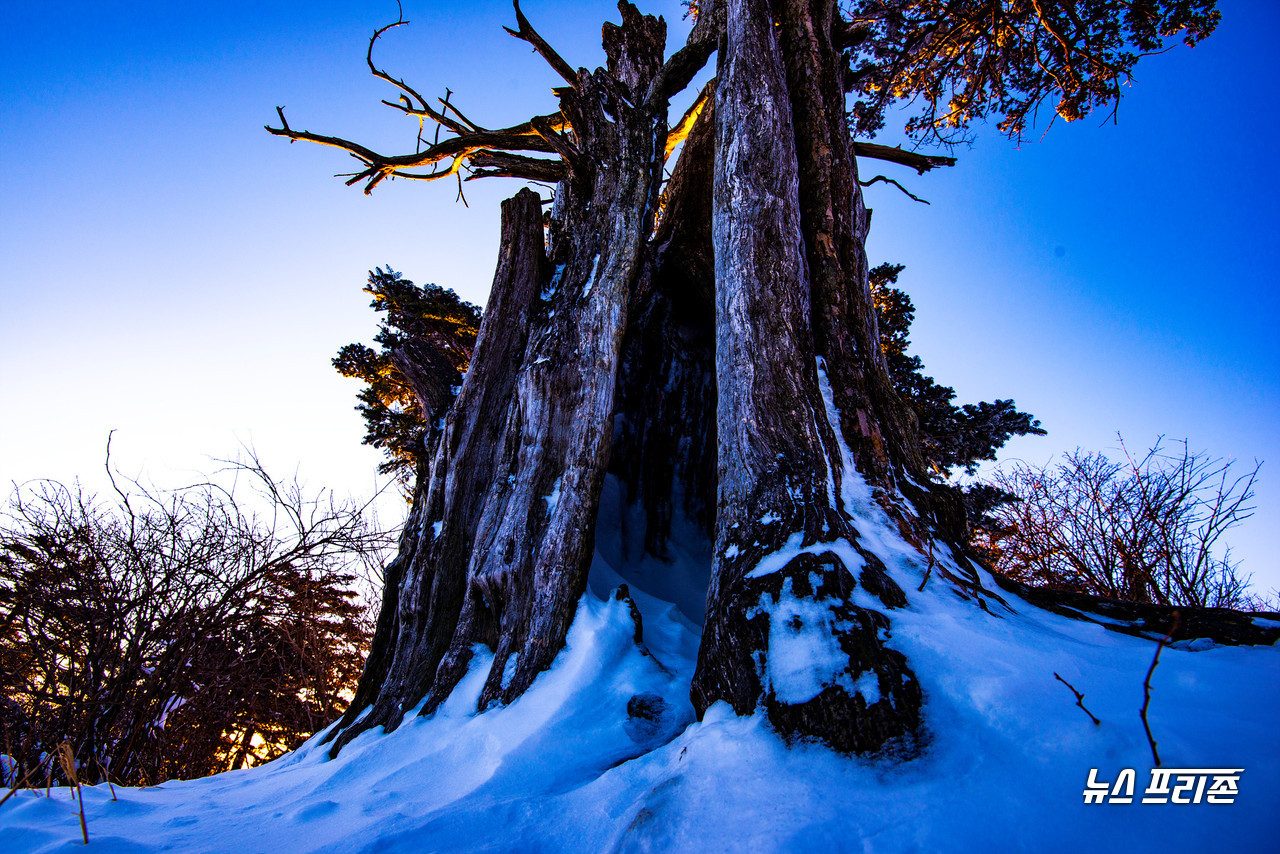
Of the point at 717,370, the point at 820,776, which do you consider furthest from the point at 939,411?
the point at 820,776

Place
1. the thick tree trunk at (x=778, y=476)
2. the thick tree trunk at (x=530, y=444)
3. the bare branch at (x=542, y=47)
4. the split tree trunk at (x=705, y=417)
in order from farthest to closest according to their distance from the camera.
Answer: the bare branch at (x=542, y=47), the thick tree trunk at (x=530, y=444), the split tree trunk at (x=705, y=417), the thick tree trunk at (x=778, y=476)

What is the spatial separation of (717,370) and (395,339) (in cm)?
444

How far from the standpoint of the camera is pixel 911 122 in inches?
211

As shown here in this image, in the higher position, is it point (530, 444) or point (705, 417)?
point (705, 417)

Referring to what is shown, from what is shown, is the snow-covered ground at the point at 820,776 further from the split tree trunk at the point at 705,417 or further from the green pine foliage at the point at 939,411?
the green pine foliage at the point at 939,411

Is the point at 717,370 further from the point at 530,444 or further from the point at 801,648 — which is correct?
the point at 801,648

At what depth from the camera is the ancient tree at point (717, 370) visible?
1852mm

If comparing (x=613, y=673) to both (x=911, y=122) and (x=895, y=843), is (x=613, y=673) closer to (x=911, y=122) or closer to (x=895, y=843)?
(x=895, y=843)

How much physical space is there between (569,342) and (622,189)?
4.95 ft

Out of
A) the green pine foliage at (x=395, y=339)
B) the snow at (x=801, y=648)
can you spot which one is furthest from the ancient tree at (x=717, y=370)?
the green pine foliage at (x=395, y=339)

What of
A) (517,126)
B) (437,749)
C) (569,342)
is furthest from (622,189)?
(437,749)

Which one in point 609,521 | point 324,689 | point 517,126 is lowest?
point 324,689

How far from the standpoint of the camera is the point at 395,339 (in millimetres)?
5691

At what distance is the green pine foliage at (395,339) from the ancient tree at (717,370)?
1.57 m
